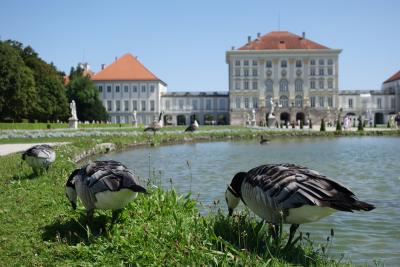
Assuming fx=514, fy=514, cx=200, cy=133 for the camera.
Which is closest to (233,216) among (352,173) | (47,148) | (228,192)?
(228,192)

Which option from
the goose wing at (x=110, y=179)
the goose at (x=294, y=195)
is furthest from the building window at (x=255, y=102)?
the goose at (x=294, y=195)

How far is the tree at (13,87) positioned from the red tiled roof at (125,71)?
40.9 metres

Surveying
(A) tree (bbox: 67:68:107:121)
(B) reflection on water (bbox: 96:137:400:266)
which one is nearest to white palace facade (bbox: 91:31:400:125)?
(A) tree (bbox: 67:68:107:121)

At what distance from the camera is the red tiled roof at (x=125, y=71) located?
8681 centimetres

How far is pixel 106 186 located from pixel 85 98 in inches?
2500

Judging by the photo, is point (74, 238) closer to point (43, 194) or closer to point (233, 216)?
point (233, 216)

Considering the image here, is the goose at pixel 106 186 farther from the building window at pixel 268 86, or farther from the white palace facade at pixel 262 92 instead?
the building window at pixel 268 86

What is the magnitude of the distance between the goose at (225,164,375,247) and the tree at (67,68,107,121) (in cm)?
6358

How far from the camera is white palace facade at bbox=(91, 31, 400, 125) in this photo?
83812 mm

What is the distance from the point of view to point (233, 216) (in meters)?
4.88

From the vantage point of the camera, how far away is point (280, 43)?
8519 cm

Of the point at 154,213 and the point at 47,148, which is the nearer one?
the point at 154,213

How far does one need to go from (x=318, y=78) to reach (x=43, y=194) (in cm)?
8126

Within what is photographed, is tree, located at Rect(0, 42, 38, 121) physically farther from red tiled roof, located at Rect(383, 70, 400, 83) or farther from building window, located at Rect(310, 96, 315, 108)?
red tiled roof, located at Rect(383, 70, 400, 83)
